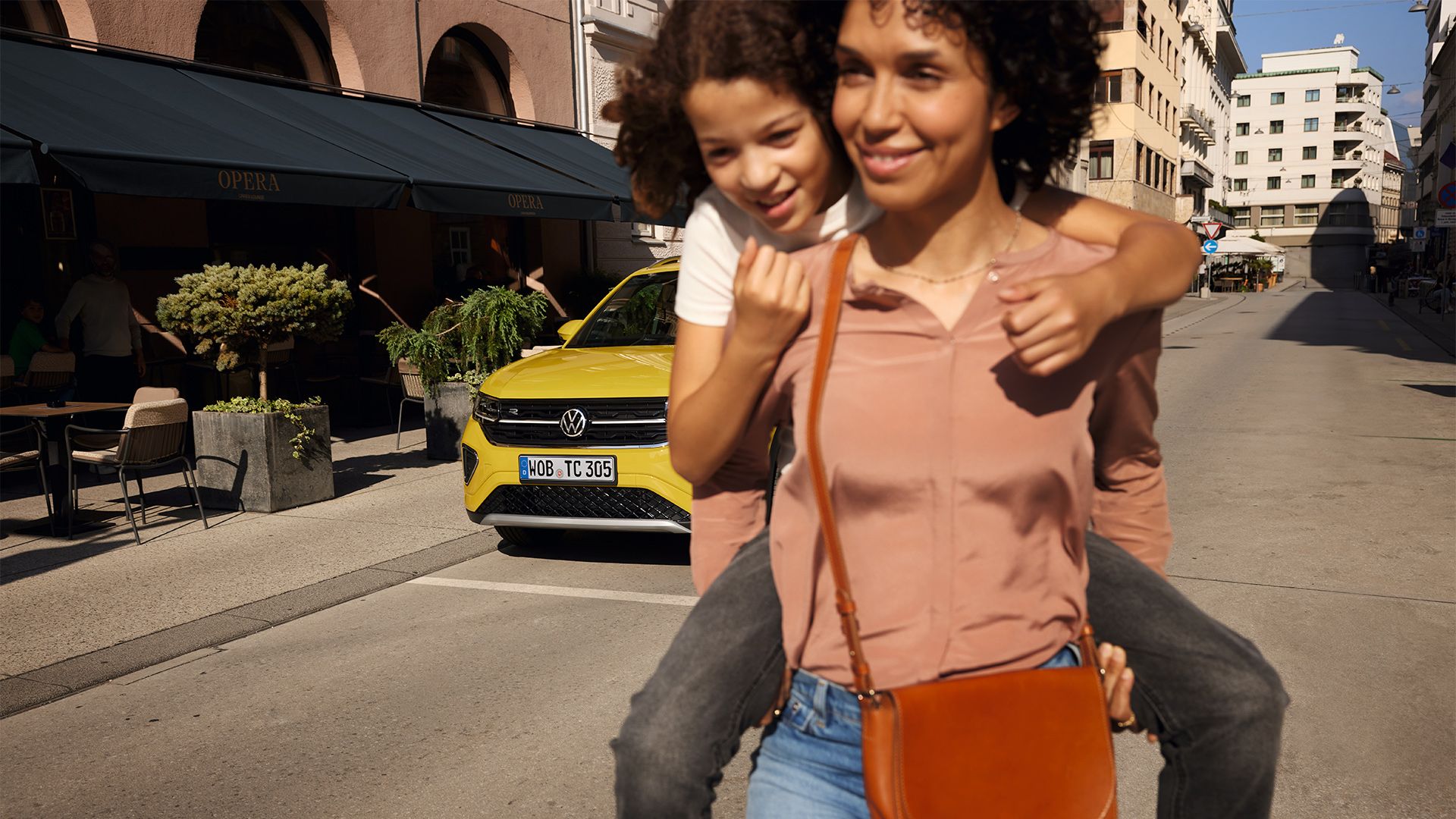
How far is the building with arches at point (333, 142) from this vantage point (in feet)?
32.4

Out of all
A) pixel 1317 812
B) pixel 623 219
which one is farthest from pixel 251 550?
pixel 623 219

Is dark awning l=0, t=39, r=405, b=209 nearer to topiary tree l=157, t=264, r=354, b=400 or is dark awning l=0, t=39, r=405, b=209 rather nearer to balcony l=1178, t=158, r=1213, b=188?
topiary tree l=157, t=264, r=354, b=400

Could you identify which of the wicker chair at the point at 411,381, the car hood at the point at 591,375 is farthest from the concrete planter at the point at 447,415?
the car hood at the point at 591,375

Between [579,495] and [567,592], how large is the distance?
564 mm

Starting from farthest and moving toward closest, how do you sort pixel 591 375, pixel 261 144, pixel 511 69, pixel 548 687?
pixel 511 69 < pixel 261 144 < pixel 591 375 < pixel 548 687

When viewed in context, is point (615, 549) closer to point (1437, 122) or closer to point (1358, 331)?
point (1358, 331)

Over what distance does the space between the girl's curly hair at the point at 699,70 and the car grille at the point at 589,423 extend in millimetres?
4450

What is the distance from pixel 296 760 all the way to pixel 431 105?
12323 mm

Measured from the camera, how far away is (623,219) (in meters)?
14.8

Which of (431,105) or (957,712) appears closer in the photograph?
(957,712)

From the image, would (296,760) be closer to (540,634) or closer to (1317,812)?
(540,634)

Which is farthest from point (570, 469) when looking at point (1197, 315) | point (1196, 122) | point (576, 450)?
point (1196, 122)

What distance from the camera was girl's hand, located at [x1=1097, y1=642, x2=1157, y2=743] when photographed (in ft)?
5.20

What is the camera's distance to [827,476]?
1418 mm
